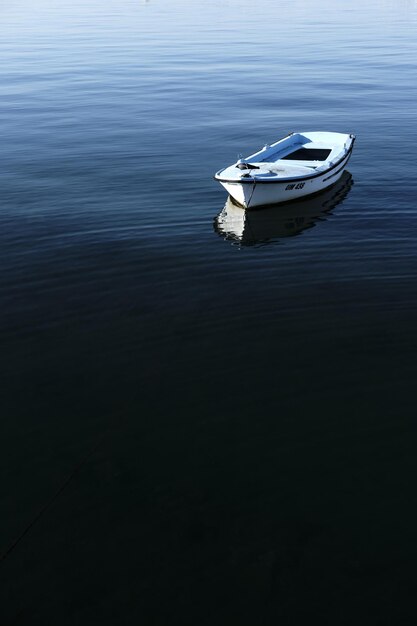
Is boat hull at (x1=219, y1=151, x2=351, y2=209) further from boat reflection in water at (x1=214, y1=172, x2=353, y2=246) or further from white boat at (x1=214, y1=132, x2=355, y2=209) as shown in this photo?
boat reflection in water at (x1=214, y1=172, x2=353, y2=246)

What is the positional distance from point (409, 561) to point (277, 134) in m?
40.6

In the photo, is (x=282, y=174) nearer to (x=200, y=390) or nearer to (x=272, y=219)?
(x=272, y=219)

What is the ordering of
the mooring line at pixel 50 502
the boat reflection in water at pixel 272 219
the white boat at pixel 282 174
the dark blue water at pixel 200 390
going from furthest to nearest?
1. the white boat at pixel 282 174
2. the boat reflection in water at pixel 272 219
3. the mooring line at pixel 50 502
4. the dark blue water at pixel 200 390

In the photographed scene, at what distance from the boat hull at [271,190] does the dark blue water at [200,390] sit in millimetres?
923

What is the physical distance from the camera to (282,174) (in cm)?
3406

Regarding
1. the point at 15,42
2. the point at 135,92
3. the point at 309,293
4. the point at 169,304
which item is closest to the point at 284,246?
the point at 309,293

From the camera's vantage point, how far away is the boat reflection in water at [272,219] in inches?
1249

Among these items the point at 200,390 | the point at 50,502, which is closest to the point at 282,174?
the point at 200,390

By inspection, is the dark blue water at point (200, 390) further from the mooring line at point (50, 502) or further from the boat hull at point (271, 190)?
the boat hull at point (271, 190)

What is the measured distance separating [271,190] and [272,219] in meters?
1.63

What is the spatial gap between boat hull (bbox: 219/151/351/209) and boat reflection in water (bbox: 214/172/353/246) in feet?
1.49

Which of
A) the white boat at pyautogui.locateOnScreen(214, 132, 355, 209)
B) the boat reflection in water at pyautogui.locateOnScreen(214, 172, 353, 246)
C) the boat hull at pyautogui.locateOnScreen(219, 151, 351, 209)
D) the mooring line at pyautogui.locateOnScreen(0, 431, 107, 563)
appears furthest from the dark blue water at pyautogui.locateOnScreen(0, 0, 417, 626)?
the white boat at pyautogui.locateOnScreen(214, 132, 355, 209)

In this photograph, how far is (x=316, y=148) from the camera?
4047 centimetres

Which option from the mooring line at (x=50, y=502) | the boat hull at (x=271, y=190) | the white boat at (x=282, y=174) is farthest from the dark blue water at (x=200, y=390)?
the white boat at (x=282, y=174)
